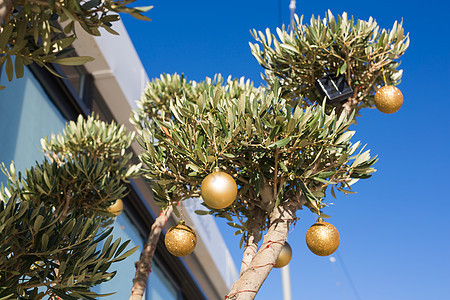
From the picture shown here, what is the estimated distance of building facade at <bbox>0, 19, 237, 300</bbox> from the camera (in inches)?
243

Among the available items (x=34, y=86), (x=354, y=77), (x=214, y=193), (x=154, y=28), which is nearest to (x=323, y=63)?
(x=354, y=77)

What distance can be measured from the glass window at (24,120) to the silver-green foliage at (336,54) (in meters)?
3.61

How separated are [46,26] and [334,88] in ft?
6.61

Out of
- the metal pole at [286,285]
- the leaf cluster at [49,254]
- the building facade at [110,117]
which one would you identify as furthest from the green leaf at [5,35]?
the metal pole at [286,285]

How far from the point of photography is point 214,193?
2.56 m

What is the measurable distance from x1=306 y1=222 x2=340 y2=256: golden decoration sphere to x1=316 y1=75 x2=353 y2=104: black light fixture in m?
0.98

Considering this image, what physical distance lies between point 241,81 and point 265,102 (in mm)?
2706

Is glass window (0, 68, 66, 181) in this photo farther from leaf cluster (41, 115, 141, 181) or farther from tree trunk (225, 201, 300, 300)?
tree trunk (225, 201, 300, 300)

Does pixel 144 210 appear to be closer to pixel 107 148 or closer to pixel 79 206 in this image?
pixel 107 148

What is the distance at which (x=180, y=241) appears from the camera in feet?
9.67

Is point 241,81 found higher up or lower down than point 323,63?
higher up

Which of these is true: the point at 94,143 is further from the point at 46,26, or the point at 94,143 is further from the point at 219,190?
the point at 46,26

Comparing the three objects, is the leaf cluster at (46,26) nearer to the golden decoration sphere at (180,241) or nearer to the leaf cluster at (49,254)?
the leaf cluster at (49,254)

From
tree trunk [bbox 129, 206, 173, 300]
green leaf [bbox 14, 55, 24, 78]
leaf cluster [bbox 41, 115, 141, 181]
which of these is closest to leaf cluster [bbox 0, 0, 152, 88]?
green leaf [bbox 14, 55, 24, 78]
